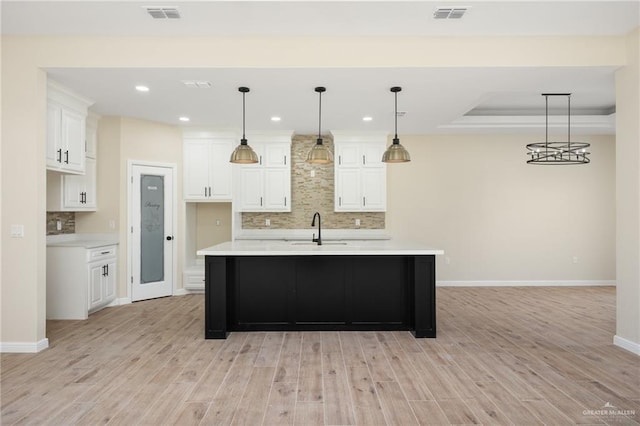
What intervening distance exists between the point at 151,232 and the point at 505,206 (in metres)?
6.14

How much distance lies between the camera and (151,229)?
6.16 m

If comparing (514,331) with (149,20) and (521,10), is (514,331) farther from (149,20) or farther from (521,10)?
(149,20)

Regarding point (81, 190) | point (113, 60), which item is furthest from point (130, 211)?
point (113, 60)

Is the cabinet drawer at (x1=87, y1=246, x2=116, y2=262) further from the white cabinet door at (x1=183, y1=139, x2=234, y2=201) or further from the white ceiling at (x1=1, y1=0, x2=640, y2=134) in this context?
the white ceiling at (x1=1, y1=0, x2=640, y2=134)

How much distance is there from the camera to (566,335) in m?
4.25

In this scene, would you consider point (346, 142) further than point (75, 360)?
Yes

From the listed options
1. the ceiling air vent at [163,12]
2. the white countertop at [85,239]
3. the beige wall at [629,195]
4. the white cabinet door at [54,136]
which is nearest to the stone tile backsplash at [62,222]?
the white countertop at [85,239]

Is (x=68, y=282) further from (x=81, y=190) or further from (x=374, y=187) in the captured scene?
(x=374, y=187)

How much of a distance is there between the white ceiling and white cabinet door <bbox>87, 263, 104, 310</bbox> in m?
2.15

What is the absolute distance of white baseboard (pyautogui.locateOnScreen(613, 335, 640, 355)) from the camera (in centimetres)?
365

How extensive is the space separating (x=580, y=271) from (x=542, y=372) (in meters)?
4.94

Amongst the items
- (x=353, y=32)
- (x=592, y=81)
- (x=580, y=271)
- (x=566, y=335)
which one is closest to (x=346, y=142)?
(x=353, y=32)

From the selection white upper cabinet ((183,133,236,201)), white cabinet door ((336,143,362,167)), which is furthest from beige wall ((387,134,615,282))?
white upper cabinet ((183,133,236,201))

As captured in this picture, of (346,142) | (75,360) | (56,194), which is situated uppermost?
(346,142)
